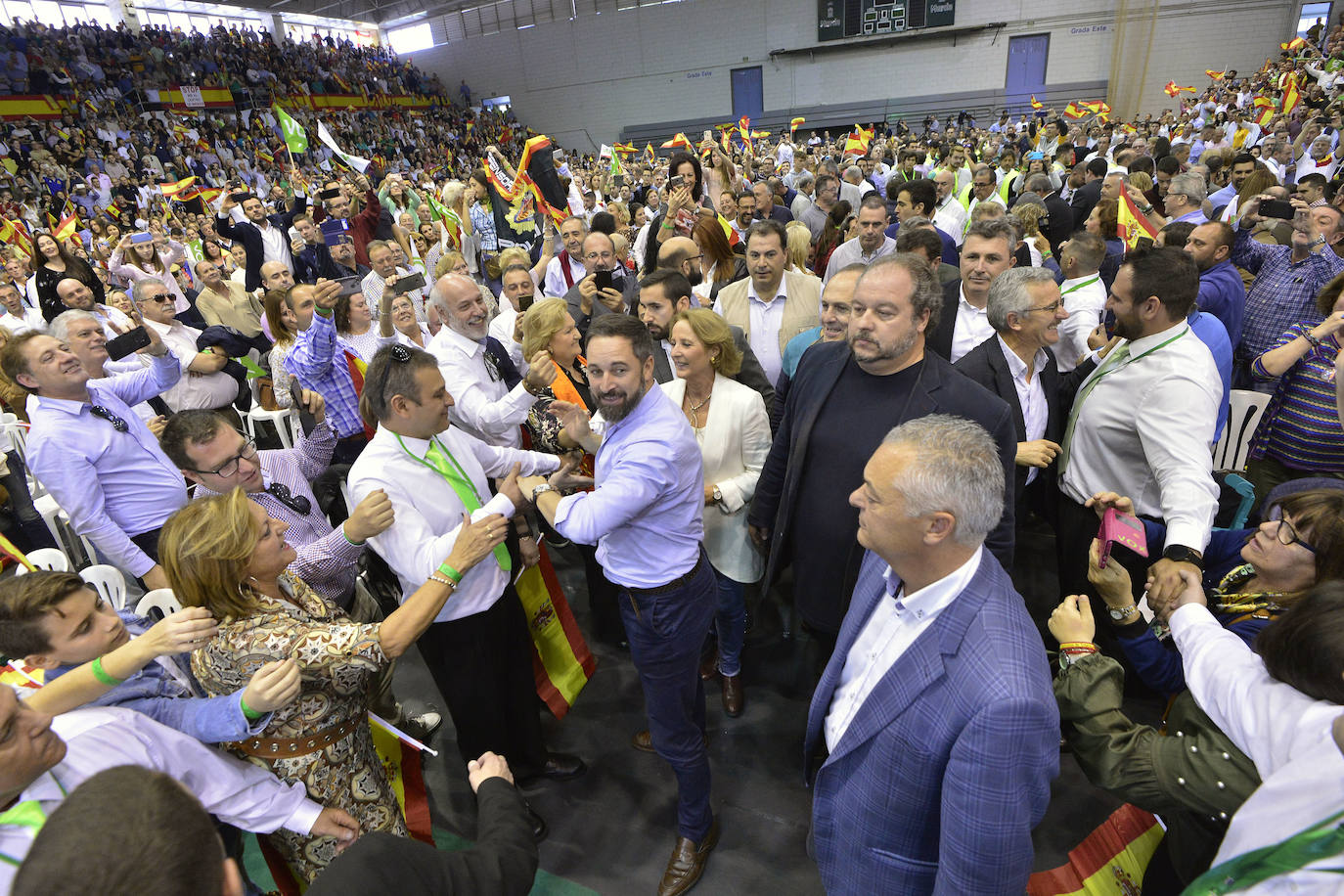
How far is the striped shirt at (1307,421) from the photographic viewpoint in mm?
2686

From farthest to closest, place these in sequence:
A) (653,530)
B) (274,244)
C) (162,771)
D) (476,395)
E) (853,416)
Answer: (274,244), (476,395), (853,416), (653,530), (162,771)

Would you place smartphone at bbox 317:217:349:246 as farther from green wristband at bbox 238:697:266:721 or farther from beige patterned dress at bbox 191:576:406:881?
green wristband at bbox 238:697:266:721

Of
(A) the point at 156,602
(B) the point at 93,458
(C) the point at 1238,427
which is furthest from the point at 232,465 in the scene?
(C) the point at 1238,427

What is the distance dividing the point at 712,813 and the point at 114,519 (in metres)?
2.83

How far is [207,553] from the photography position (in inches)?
63.7

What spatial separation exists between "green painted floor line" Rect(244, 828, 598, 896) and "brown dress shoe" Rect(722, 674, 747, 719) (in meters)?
0.97

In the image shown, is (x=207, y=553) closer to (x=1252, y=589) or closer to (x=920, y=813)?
(x=920, y=813)

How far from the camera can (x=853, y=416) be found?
2254 millimetres

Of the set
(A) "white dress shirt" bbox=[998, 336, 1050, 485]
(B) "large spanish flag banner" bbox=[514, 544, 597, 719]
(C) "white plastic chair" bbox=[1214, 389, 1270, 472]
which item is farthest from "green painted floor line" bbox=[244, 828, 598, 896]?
(C) "white plastic chair" bbox=[1214, 389, 1270, 472]

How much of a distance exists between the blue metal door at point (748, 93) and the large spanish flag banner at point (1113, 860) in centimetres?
2725

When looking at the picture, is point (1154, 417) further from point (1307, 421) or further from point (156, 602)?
point (156, 602)

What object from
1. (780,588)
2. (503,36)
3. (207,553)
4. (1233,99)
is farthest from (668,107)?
(207,553)

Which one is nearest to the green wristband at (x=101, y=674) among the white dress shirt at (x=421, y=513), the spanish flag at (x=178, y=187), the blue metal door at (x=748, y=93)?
the white dress shirt at (x=421, y=513)

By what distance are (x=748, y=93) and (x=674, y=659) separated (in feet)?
89.9
